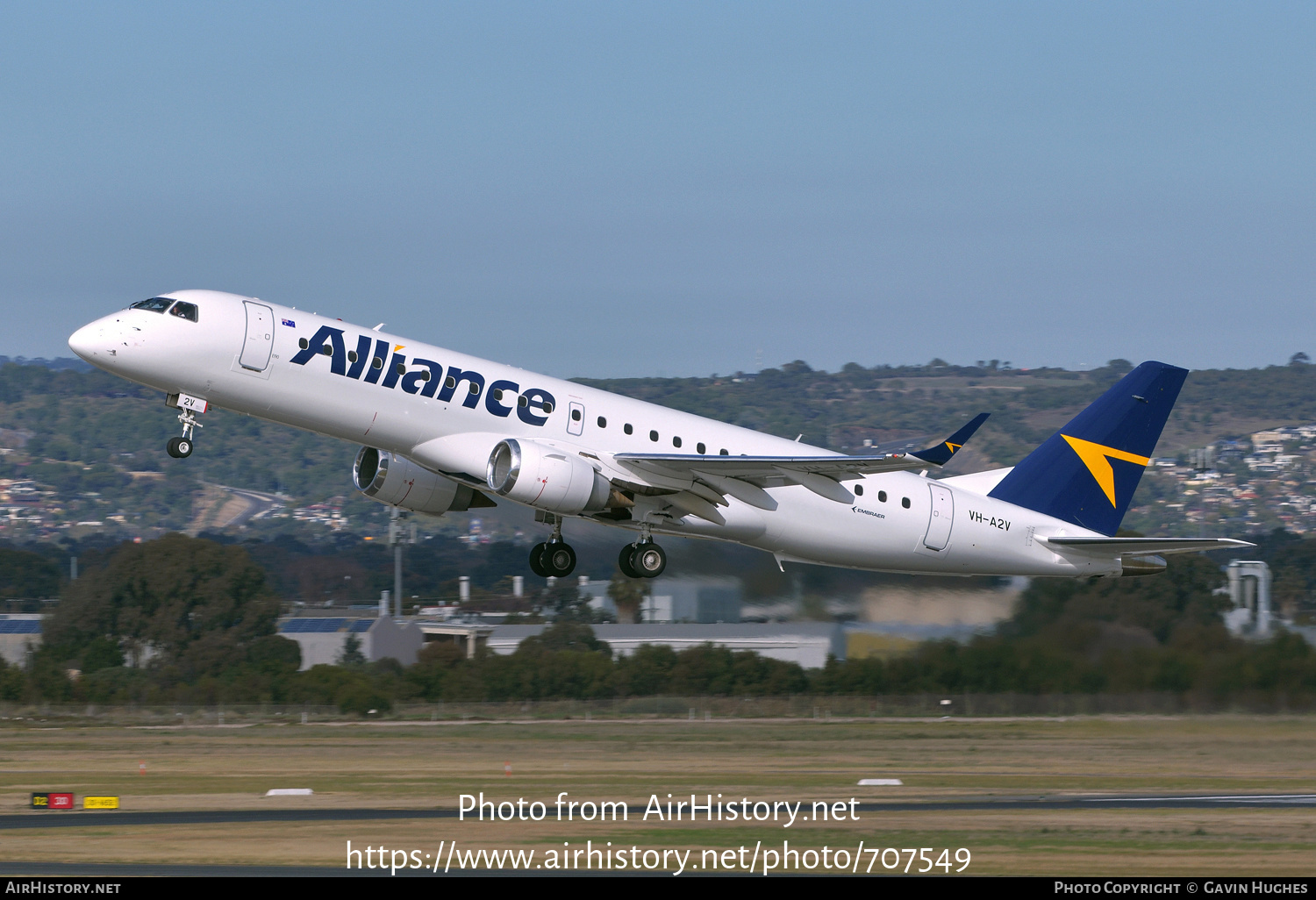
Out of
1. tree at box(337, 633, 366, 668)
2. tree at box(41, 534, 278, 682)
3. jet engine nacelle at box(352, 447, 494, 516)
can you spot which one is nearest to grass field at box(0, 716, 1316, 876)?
jet engine nacelle at box(352, 447, 494, 516)

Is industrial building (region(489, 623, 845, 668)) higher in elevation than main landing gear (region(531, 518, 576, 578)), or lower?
lower

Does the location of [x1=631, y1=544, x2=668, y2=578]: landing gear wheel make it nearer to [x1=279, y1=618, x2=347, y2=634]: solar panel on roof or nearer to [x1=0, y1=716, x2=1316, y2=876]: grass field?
[x1=0, y1=716, x2=1316, y2=876]: grass field

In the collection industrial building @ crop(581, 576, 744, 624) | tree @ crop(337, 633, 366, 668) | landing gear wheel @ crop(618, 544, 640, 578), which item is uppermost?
landing gear wheel @ crop(618, 544, 640, 578)

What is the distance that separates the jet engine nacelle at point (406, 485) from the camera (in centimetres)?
3112

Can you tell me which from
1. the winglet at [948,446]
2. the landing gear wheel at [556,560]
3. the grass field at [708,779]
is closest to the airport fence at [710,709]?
A: the grass field at [708,779]

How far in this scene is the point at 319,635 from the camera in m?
69.6

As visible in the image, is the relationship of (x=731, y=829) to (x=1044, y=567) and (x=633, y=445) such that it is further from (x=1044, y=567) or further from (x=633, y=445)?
(x=1044, y=567)

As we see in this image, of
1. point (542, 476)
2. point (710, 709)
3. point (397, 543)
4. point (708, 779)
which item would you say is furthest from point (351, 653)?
point (542, 476)

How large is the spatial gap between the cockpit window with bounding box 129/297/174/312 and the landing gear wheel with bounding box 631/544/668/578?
10027 mm

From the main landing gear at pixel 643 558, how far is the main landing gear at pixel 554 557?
48.9 inches

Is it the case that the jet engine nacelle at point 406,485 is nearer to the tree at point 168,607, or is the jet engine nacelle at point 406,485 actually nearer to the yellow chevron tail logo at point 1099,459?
the yellow chevron tail logo at point 1099,459

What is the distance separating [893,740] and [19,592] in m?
58.6

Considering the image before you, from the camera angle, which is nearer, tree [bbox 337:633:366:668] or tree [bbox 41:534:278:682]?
tree [bbox 337:633:366:668]

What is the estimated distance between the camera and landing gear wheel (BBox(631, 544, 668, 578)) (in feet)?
100
